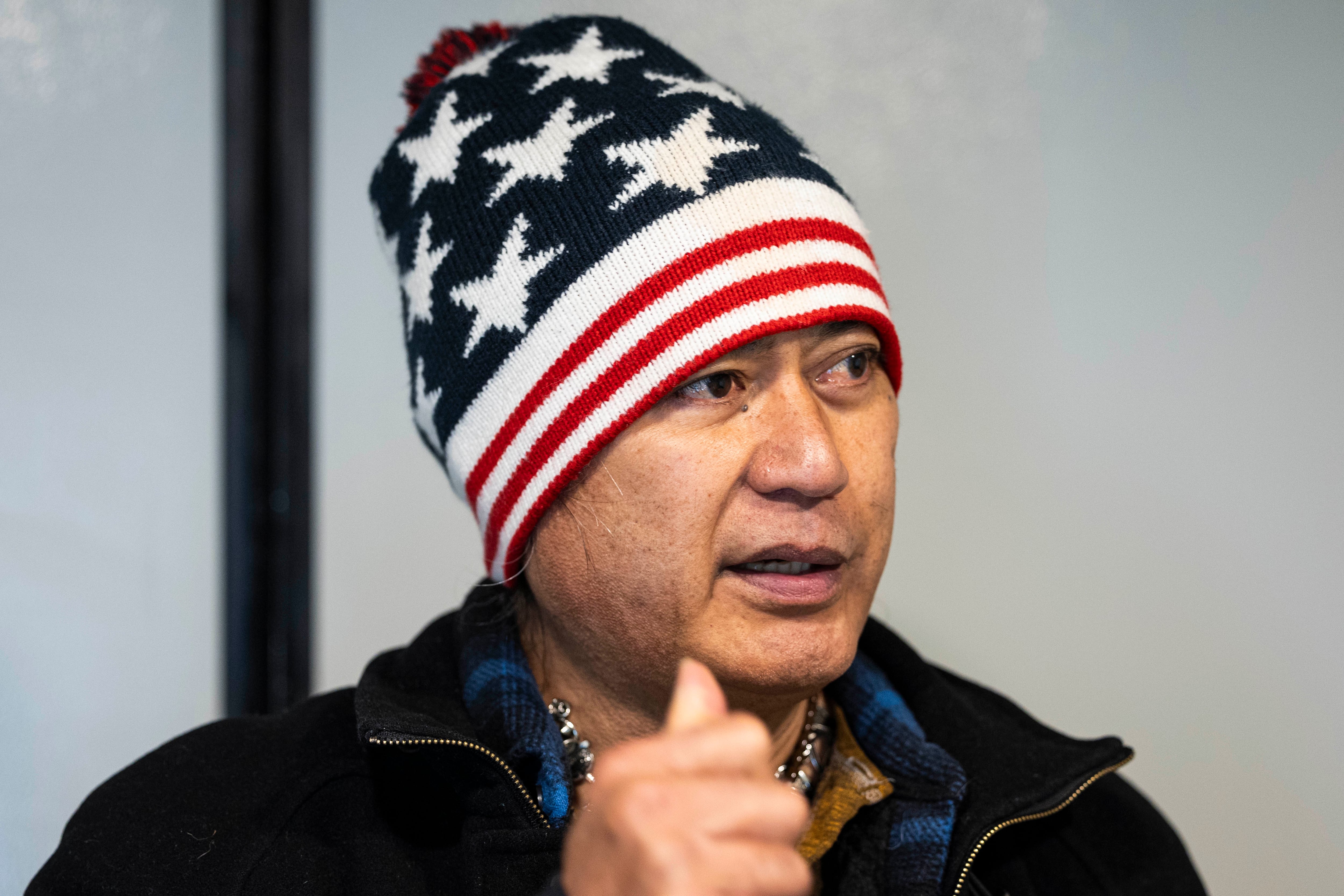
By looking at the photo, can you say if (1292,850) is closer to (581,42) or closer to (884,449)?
(884,449)

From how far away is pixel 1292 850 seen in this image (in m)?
1.69

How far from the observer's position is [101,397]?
1715mm

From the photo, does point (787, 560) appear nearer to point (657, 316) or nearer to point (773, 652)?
point (773, 652)

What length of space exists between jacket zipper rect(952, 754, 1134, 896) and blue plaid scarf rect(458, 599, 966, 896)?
0.09 feet

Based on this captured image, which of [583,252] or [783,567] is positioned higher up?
[583,252]

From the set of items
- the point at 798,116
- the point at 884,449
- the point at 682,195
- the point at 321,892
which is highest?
the point at 798,116

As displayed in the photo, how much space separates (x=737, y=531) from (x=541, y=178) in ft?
1.48

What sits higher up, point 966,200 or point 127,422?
point 966,200

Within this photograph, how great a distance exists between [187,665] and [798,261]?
1265 millimetres

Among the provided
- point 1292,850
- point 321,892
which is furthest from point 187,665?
point 1292,850

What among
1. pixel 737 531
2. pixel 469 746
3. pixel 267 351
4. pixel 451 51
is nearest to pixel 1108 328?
pixel 737 531

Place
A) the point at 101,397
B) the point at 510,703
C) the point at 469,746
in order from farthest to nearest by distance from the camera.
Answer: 1. the point at 101,397
2. the point at 510,703
3. the point at 469,746

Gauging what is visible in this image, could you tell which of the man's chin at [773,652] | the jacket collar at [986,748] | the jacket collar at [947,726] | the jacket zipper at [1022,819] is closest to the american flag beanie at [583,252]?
the jacket collar at [947,726]

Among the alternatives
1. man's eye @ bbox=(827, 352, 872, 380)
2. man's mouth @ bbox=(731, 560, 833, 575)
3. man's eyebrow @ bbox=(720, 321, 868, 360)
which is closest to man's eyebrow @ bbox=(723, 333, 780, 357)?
man's eyebrow @ bbox=(720, 321, 868, 360)
